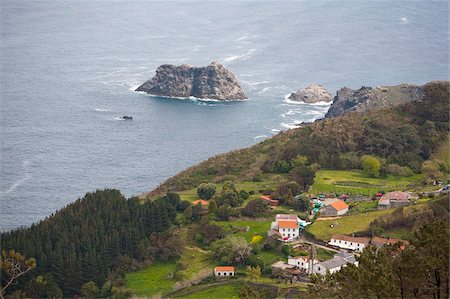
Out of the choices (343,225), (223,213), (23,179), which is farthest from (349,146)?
(23,179)

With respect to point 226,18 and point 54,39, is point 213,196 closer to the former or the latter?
point 54,39

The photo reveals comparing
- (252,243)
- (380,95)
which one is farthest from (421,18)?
(252,243)

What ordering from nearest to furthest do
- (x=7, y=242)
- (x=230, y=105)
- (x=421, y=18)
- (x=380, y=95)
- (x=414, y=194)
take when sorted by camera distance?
1. (x=7, y=242)
2. (x=414, y=194)
3. (x=380, y=95)
4. (x=230, y=105)
5. (x=421, y=18)

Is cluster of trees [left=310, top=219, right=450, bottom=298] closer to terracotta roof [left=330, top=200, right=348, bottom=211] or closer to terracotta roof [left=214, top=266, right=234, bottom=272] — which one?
terracotta roof [left=214, top=266, right=234, bottom=272]

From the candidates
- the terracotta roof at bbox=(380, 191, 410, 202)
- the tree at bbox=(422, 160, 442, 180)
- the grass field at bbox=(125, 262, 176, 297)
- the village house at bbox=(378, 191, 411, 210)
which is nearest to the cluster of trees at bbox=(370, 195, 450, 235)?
the village house at bbox=(378, 191, 411, 210)

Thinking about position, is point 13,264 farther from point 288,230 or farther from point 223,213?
point 223,213

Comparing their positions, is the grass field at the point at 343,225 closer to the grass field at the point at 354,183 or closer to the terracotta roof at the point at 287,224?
the terracotta roof at the point at 287,224

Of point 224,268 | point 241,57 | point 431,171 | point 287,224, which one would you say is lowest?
point 224,268
